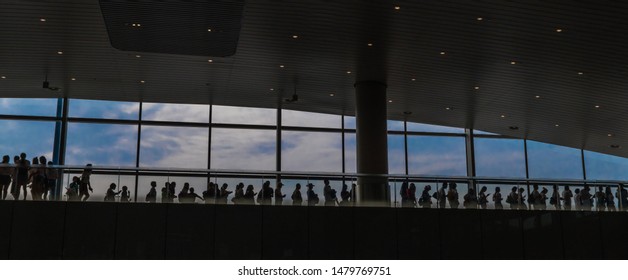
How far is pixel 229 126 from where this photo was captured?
23.3 meters

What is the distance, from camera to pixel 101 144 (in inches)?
872

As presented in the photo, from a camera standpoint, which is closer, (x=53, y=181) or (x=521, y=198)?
(x=53, y=181)

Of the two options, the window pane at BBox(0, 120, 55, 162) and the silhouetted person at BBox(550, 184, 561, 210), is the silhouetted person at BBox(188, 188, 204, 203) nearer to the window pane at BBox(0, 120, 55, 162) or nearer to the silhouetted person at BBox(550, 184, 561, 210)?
the silhouetted person at BBox(550, 184, 561, 210)

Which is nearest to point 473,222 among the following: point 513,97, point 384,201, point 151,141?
point 384,201

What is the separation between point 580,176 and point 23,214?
22.0 m

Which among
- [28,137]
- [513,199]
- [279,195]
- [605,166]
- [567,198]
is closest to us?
[279,195]

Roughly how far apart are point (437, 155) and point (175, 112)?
10.1 meters

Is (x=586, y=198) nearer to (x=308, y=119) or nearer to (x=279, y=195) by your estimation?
(x=279, y=195)

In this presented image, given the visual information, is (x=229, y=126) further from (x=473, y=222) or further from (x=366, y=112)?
(x=473, y=222)

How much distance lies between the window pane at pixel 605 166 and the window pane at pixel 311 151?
11.5 metres

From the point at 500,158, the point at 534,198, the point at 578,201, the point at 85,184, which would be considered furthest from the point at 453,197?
the point at 500,158

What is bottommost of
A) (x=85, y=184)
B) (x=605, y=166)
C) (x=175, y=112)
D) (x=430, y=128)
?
(x=85, y=184)

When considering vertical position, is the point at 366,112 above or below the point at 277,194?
above

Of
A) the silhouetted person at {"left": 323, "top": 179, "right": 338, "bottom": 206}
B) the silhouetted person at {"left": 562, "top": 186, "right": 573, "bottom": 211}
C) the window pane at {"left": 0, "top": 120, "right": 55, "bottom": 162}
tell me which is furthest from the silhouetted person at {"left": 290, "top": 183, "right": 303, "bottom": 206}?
the window pane at {"left": 0, "top": 120, "right": 55, "bottom": 162}
